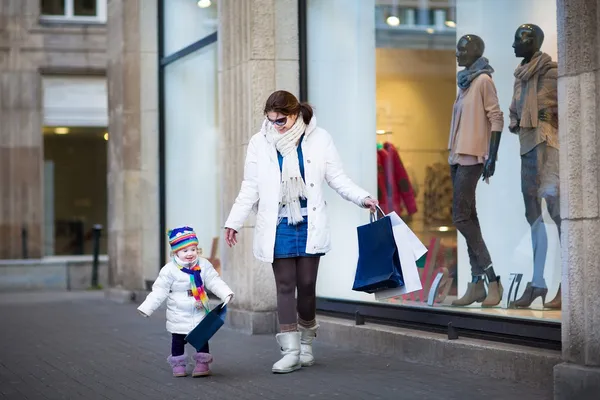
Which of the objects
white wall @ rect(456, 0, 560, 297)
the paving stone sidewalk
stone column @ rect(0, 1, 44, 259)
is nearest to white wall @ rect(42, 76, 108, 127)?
stone column @ rect(0, 1, 44, 259)

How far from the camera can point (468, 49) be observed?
9977 millimetres

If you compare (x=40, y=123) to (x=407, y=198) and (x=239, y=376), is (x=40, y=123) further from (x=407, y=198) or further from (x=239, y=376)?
(x=239, y=376)

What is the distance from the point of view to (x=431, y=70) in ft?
34.1

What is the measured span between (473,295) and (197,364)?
7.82 ft

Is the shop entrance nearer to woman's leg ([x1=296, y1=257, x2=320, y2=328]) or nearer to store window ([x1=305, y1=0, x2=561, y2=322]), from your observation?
store window ([x1=305, y1=0, x2=561, y2=322])

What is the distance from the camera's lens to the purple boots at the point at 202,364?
8367mm

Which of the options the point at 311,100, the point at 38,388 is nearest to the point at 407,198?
the point at 311,100

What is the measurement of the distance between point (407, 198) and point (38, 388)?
4065 mm

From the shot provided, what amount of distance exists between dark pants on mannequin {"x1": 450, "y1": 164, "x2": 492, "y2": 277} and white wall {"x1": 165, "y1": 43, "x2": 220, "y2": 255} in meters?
4.50

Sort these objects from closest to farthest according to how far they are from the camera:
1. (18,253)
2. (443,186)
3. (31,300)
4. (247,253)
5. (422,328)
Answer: (422,328) < (443,186) < (247,253) < (31,300) < (18,253)

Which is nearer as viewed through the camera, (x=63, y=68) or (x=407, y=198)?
(x=407, y=198)

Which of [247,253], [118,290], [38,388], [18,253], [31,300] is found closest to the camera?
[38,388]

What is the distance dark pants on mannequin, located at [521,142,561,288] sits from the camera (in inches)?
355

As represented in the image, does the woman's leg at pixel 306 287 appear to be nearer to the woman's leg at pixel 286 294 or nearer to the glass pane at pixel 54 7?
the woman's leg at pixel 286 294
